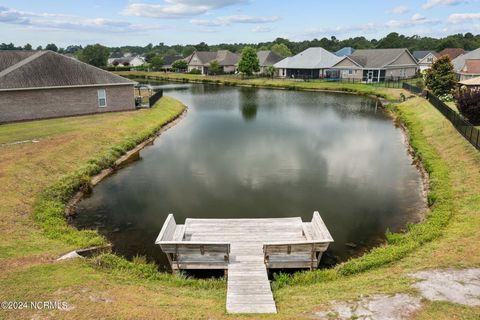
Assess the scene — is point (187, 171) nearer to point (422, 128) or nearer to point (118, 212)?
point (118, 212)

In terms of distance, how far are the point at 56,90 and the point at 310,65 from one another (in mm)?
56216

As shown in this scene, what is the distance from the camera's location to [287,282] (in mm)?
11969

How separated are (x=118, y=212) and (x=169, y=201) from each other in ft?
8.64

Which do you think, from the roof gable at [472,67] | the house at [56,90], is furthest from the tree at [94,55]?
the roof gable at [472,67]

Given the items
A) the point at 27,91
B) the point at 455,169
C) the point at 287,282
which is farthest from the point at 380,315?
the point at 27,91

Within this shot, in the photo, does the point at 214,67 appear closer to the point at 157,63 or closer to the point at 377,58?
the point at 157,63

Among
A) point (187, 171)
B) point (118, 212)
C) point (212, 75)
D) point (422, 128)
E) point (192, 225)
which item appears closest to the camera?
point (192, 225)

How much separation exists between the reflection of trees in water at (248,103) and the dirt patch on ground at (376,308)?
1361 inches

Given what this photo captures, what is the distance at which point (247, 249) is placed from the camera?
1365cm

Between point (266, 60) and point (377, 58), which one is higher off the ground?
point (266, 60)

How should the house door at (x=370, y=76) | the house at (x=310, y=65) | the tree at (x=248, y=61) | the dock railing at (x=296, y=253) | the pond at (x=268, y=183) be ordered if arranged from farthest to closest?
the tree at (x=248, y=61), the house at (x=310, y=65), the house door at (x=370, y=76), the pond at (x=268, y=183), the dock railing at (x=296, y=253)

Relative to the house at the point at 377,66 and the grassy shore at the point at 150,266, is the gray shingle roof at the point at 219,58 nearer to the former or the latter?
the house at the point at 377,66

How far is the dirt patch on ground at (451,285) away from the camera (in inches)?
377

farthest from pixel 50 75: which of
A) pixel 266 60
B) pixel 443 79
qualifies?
pixel 266 60
